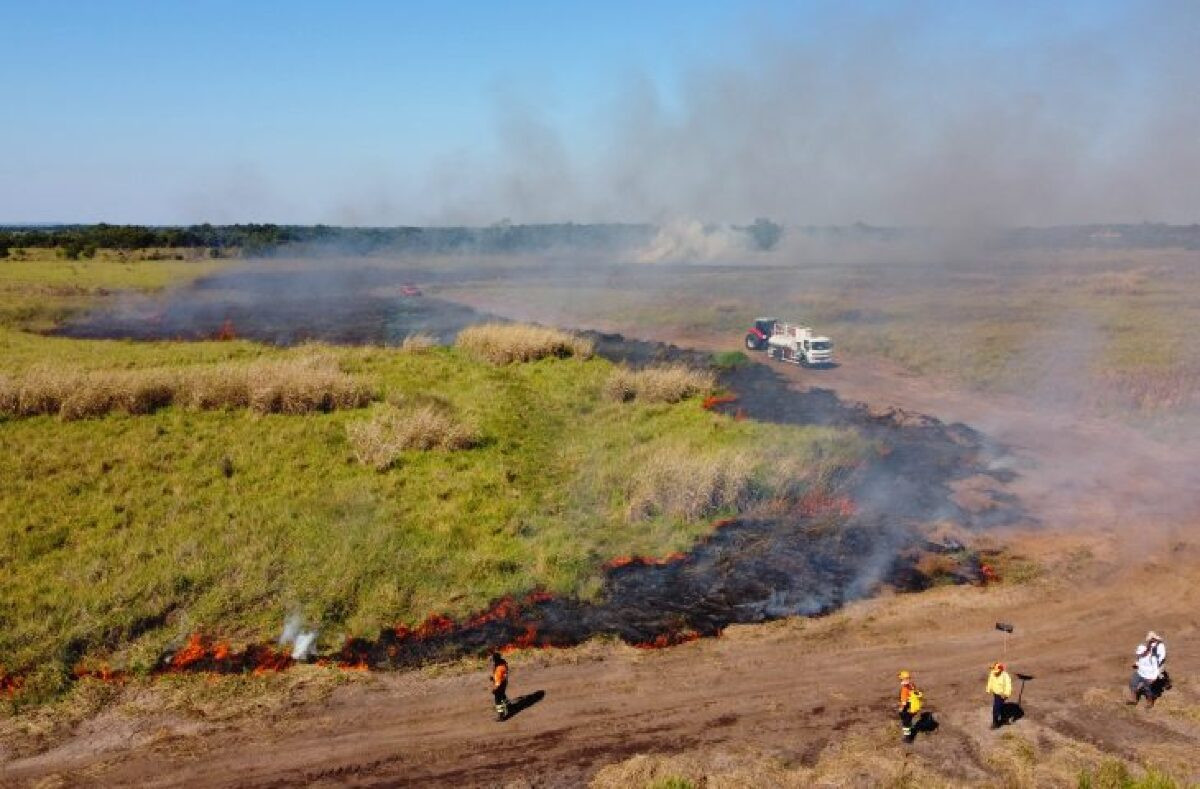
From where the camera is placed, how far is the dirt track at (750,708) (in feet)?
41.2

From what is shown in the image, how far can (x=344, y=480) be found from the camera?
2433 cm

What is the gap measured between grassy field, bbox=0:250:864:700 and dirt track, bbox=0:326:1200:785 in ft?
10.0

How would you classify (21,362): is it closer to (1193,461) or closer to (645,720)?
(645,720)

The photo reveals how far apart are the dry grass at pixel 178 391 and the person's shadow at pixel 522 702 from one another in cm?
2020

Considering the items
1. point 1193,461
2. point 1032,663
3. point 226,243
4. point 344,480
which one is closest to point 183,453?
point 344,480

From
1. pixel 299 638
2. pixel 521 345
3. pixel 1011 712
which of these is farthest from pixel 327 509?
pixel 521 345

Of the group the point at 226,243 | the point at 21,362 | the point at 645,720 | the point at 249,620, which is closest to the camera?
the point at 645,720

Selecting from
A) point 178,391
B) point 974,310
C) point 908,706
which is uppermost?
point 974,310

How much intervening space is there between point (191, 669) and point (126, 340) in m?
40.4

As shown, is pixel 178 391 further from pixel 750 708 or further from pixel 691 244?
pixel 691 244

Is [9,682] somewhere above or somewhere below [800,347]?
below

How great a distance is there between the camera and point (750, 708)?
1393 cm

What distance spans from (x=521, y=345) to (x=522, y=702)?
3055 cm

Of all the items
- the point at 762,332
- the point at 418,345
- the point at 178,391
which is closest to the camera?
the point at 178,391
